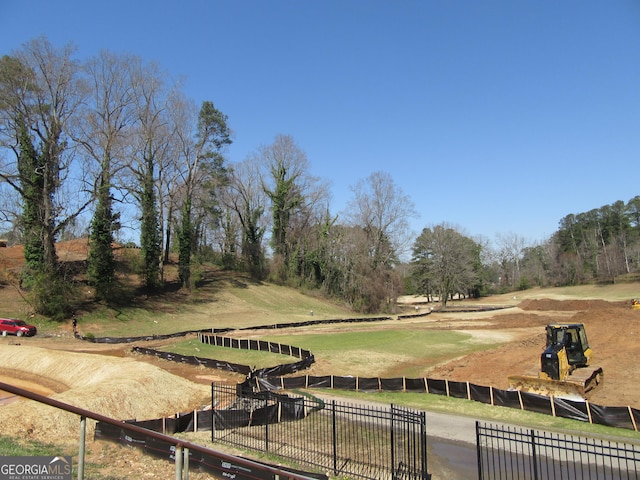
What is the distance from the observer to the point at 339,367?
27656 millimetres

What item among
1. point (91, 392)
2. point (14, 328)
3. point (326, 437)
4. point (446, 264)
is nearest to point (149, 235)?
point (14, 328)

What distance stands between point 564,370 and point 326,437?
11.4 m

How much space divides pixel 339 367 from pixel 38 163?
37.0 m

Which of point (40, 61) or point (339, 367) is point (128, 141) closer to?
point (40, 61)

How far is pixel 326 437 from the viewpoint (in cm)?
1410

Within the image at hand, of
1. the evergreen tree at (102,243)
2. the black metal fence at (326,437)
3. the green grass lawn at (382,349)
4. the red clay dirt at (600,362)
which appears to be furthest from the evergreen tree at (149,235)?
the black metal fence at (326,437)

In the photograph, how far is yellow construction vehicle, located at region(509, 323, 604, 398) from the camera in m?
18.2

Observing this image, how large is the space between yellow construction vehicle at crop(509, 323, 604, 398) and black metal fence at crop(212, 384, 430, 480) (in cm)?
718

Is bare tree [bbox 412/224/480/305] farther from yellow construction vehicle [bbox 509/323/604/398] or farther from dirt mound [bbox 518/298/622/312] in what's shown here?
yellow construction vehicle [bbox 509/323/604/398]

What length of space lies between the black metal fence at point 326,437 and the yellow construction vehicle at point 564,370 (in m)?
7.18

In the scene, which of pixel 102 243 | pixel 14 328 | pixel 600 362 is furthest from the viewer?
pixel 102 243

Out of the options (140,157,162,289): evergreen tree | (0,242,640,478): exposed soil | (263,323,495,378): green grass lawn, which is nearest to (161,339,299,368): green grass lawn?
(0,242,640,478): exposed soil

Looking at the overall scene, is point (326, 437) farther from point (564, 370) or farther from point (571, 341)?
point (571, 341)

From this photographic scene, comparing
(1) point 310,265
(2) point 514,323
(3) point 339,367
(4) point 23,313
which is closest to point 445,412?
(3) point 339,367
